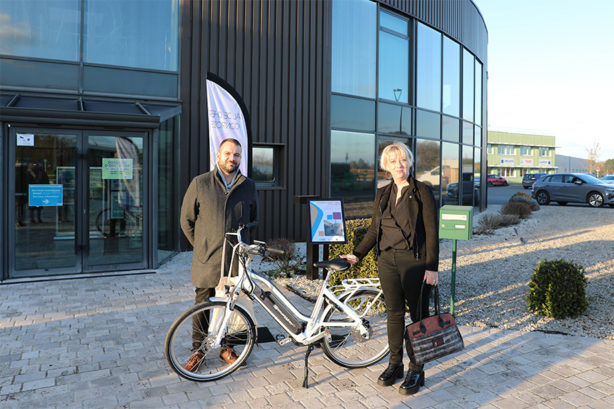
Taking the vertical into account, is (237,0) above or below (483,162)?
above

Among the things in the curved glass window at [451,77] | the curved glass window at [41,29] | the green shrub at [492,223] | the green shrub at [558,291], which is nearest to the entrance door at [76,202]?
the curved glass window at [41,29]

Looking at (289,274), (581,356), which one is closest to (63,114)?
(289,274)

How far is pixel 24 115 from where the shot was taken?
23.0ft

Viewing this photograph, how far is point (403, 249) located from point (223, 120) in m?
5.30

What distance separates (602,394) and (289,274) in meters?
4.78

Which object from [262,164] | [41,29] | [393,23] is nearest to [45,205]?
[41,29]

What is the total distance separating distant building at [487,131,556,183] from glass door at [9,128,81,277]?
67869 mm

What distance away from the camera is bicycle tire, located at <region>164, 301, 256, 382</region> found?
3.71 m

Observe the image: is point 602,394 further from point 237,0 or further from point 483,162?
point 483,162

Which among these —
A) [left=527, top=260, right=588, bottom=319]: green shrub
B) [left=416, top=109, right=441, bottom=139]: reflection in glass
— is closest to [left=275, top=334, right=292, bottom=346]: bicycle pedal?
[left=527, top=260, right=588, bottom=319]: green shrub

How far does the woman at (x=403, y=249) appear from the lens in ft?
12.0

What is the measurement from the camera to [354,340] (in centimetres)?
423

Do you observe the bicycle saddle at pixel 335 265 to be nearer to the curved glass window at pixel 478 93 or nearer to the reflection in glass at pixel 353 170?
the reflection in glass at pixel 353 170

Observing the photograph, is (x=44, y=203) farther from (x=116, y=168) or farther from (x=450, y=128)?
(x=450, y=128)
